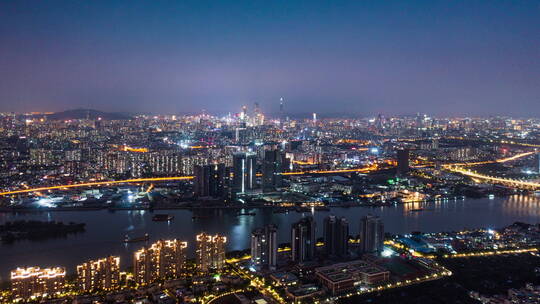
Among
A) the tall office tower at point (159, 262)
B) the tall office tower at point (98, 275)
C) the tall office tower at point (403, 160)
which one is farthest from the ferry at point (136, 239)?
the tall office tower at point (403, 160)

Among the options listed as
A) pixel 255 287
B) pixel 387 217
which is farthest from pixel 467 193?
pixel 255 287

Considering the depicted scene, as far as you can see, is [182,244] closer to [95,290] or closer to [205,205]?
[95,290]

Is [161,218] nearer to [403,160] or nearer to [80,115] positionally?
[403,160]

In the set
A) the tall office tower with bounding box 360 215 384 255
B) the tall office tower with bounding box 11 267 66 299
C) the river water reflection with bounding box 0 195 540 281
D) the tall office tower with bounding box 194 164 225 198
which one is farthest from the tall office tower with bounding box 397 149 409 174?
the tall office tower with bounding box 11 267 66 299

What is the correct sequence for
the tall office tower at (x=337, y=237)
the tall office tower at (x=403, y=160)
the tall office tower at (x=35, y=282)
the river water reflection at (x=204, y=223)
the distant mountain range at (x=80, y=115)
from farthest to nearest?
the distant mountain range at (x=80, y=115), the tall office tower at (x=403, y=160), the river water reflection at (x=204, y=223), the tall office tower at (x=337, y=237), the tall office tower at (x=35, y=282)

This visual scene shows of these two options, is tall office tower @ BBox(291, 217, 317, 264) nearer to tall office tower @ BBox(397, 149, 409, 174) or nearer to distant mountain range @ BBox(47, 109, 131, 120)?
tall office tower @ BBox(397, 149, 409, 174)

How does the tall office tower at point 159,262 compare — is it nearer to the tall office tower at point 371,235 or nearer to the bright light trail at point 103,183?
the tall office tower at point 371,235

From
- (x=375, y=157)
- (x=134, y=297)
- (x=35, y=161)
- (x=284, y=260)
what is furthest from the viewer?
(x=375, y=157)

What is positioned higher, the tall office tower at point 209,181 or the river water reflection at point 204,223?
the tall office tower at point 209,181
